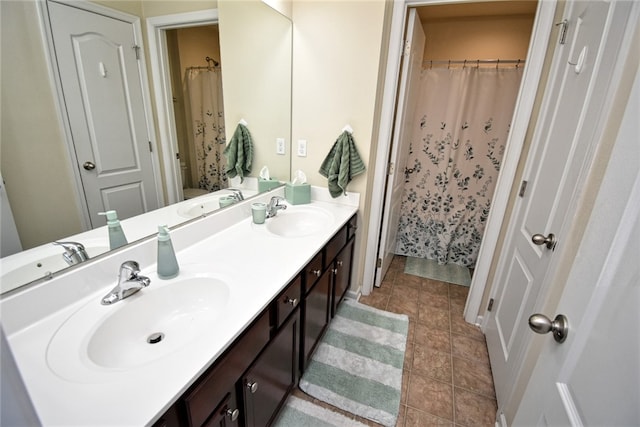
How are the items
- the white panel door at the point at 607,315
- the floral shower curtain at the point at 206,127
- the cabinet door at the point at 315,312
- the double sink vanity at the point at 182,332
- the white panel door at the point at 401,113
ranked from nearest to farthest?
the white panel door at the point at 607,315 < the double sink vanity at the point at 182,332 < the floral shower curtain at the point at 206,127 < the cabinet door at the point at 315,312 < the white panel door at the point at 401,113

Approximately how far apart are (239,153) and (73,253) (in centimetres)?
94

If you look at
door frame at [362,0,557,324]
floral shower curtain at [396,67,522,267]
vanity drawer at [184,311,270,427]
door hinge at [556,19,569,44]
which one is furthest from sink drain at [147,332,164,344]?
floral shower curtain at [396,67,522,267]

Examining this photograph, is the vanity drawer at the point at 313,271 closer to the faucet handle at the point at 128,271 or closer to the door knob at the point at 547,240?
the faucet handle at the point at 128,271

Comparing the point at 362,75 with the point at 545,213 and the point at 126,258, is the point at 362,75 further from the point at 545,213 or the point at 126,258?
the point at 126,258

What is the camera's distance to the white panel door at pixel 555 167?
3.30 feet

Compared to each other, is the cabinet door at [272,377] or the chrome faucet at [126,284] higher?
the chrome faucet at [126,284]

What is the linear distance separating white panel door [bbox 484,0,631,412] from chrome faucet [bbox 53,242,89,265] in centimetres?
165

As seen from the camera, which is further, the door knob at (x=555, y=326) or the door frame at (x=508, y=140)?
the door frame at (x=508, y=140)

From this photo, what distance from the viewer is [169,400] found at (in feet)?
1.96

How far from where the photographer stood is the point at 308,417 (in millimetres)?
1365

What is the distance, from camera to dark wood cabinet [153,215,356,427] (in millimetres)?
726

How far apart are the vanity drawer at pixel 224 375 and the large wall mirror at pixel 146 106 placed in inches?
22.1

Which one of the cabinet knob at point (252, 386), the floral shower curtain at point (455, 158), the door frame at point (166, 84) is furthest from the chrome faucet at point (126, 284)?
the floral shower curtain at point (455, 158)

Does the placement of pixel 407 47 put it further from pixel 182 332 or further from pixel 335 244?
pixel 182 332
